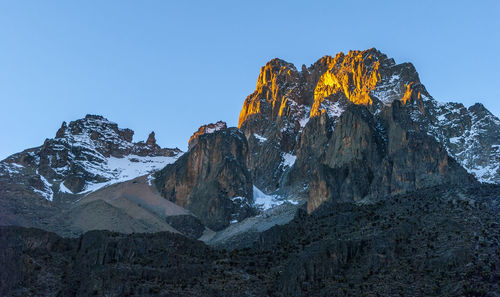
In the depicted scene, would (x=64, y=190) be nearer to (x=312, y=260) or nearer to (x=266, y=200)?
(x=266, y=200)

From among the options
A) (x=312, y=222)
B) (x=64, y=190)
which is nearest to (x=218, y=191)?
(x=64, y=190)

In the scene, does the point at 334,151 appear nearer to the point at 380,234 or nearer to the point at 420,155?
the point at 420,155

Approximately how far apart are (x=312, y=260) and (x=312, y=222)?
30172 mm

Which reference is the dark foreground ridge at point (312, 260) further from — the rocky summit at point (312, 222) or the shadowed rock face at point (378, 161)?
the shadowed rock face at point (378, 161)

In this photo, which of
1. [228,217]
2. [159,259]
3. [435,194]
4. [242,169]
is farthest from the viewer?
[242,169]

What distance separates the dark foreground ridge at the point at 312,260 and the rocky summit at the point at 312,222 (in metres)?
0.25

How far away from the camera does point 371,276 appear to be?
78.5 metres

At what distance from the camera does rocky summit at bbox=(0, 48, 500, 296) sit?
262 feet

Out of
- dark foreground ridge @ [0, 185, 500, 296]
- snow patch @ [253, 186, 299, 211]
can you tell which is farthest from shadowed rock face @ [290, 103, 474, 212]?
dark foreground ridge @ [0, 185, 500, 296]

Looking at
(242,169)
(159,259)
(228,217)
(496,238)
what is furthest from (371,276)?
(242,169)

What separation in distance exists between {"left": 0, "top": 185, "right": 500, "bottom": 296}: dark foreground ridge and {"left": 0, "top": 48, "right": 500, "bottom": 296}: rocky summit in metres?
0.25

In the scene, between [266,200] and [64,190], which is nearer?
[266,200]

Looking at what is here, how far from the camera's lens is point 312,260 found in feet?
277

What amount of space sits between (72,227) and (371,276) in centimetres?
9024
